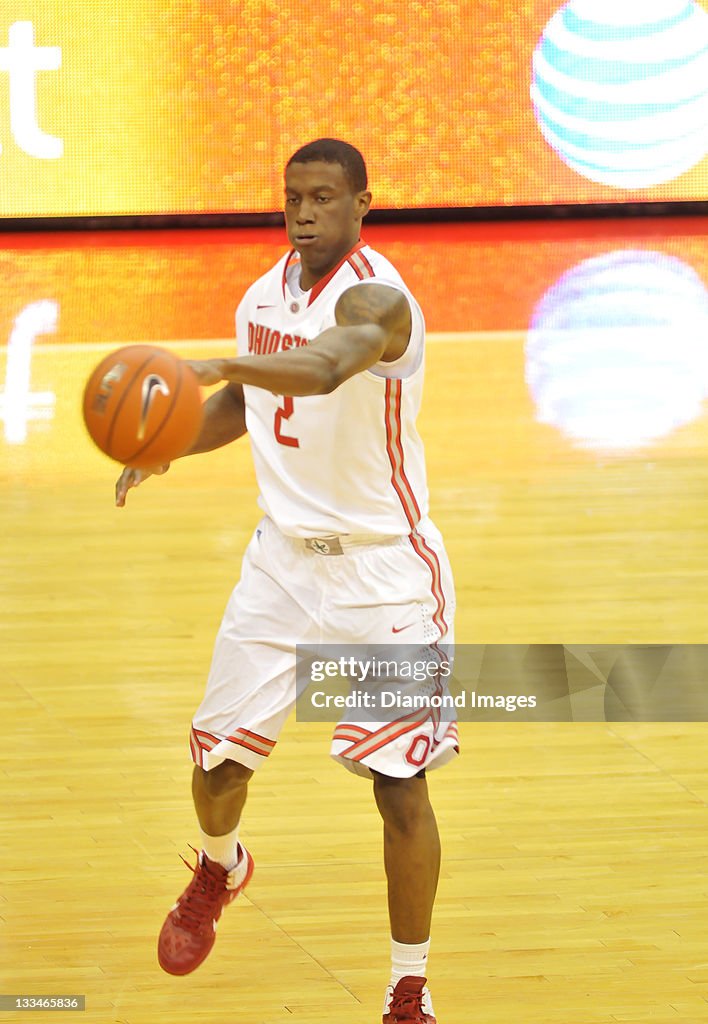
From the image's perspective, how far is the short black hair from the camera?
9.56 feet

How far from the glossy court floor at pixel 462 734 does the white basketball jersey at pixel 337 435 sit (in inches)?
34.9

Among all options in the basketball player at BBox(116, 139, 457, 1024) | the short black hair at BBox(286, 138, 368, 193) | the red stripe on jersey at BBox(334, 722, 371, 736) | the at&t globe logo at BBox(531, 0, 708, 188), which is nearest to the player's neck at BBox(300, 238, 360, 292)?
the basketball player at BBox(116, 139, 457, 1024)

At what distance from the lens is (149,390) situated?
8.00 feet

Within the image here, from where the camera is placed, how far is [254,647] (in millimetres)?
3070

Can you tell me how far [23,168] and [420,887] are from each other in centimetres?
1063

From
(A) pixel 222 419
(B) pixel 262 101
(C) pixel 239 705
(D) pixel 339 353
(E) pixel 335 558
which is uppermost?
(D) pixel 339 353

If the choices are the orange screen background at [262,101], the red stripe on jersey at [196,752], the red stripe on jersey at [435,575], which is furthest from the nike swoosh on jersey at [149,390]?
the orange screen background at [262,101]

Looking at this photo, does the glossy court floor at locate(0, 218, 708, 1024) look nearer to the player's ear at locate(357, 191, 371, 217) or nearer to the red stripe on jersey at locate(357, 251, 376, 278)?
the red stripe on jersey at locate(357, 251, 376, 278)

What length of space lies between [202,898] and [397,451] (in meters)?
0.96

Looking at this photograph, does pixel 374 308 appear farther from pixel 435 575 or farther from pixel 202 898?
pixel 202 898

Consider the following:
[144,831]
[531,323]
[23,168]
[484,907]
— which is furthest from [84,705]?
[23,168]

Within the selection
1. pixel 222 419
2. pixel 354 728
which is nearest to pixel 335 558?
pixel 354 728

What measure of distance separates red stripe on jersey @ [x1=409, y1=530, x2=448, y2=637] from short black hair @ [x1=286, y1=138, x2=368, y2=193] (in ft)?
2.17

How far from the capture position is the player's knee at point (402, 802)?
291 centimetres
